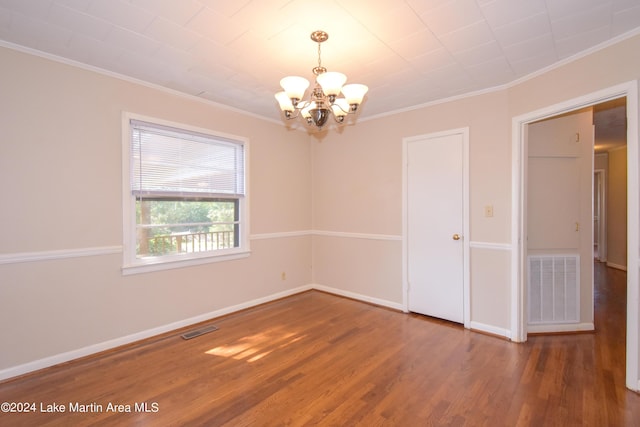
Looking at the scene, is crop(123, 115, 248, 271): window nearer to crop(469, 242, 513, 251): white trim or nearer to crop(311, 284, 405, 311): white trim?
crop(311, 284, 405, 311): white trim

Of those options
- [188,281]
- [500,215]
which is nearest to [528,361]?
[500,215]

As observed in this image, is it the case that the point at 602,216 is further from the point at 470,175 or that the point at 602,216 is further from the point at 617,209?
the point at 470,175

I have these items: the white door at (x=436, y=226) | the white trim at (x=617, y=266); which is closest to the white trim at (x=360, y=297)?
the white door at (x=436, y=226)

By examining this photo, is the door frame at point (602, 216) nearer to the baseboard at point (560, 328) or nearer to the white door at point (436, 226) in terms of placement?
the baseboard at point (560, 328)

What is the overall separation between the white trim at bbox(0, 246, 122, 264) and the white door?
3.28m

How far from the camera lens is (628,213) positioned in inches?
87.2

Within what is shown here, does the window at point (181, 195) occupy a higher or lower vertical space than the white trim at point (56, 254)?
higher

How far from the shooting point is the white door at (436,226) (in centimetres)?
341

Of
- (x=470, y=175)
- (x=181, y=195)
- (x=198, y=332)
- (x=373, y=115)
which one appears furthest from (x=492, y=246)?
(x=181, y=195)

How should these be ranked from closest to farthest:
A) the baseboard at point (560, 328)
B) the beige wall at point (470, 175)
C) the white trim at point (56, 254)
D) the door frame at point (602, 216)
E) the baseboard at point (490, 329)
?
1. the white trim at point (56, 254)
2. the beige wall at point (470, 175)
3. the baseboard at point (490, 329)
4. the baseboard at point (560, 328)
5. the door frame at point (602, 216)

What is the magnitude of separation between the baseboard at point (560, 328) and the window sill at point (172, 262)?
3.46 metres

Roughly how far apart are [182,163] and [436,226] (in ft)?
9.96

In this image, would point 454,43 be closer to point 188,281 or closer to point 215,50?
point 215,50

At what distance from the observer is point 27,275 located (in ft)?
7.86
